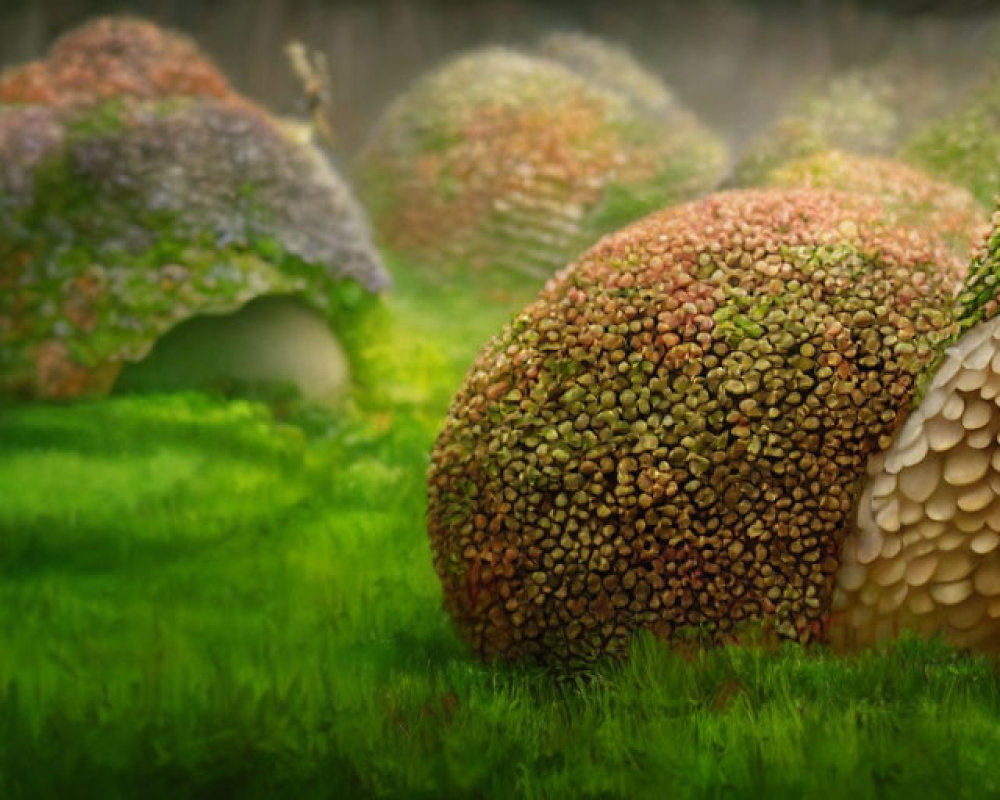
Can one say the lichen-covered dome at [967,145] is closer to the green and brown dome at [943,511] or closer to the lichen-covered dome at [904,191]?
the lichen-covered dome at [904,191]

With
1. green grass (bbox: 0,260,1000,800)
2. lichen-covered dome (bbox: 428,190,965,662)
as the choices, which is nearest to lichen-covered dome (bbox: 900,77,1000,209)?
lichen-covered dome (bbox: 428,190,965,662)

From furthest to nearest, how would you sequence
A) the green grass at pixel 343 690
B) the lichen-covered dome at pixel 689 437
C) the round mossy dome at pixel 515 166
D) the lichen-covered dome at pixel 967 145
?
the round mossy dome at pixel 515 166 < the lichen-covered dome at pixel 967 145 < the lichen-covered dome at pixel 689 437 < the green grass at pixel 343 690

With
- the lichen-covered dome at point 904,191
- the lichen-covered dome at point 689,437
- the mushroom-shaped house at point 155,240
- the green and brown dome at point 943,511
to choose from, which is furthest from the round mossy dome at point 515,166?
the green and brown dome at point 943,511

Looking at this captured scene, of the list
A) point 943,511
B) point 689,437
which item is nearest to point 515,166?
point 689,437

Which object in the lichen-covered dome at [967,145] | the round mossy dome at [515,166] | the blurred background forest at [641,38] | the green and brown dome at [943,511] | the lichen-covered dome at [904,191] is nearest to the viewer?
the green and brown dome at [943,511]

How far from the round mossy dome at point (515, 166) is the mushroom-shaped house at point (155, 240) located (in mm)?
1263

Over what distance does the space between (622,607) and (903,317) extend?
0.93 meters

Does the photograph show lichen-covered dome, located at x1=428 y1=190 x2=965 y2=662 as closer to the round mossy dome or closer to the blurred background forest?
the round mossy dome

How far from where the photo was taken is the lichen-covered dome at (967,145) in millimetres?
5828

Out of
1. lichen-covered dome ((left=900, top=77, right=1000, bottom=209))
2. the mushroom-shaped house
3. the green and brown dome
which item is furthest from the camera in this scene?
lichen-covered dome ((left=900, top=77, right=1000, bottom=209))

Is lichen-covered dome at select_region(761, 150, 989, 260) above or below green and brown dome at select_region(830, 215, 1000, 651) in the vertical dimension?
above

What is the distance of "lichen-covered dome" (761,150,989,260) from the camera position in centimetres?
339

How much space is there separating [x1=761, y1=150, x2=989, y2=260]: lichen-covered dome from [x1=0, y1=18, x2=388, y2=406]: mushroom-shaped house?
2.32 metres

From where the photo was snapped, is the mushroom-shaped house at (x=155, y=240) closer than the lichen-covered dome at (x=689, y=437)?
No
